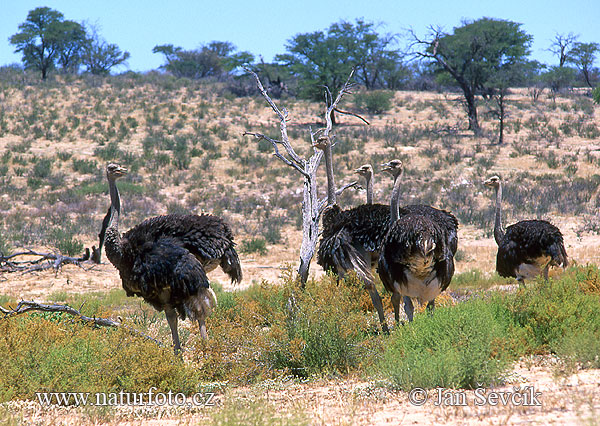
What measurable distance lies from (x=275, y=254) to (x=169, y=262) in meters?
8.69

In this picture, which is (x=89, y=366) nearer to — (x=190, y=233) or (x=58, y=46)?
(x=190, y=233)

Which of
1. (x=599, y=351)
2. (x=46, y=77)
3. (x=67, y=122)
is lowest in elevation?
(x=599, y=351)

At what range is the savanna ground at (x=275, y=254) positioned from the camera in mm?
4516

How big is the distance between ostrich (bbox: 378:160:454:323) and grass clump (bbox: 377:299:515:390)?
0.32 metres

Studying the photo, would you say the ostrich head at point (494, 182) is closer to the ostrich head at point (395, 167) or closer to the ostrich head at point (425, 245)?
the ostrich head at point (395, 167)

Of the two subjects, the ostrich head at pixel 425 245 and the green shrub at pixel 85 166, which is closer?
the ostrich head at pixel 425 245

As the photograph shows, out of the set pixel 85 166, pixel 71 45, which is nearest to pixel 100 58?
pixel 71 45

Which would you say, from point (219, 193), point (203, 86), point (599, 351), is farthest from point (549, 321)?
point (203, 86)

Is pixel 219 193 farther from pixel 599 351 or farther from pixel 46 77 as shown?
pixel 46 77

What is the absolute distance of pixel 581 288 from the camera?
729cm

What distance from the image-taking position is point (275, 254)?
48.5 ft

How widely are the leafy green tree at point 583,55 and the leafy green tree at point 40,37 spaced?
117 ft

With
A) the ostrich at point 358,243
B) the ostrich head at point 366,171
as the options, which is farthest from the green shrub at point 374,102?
the ostrich at point 358,243

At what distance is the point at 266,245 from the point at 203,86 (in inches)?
995
